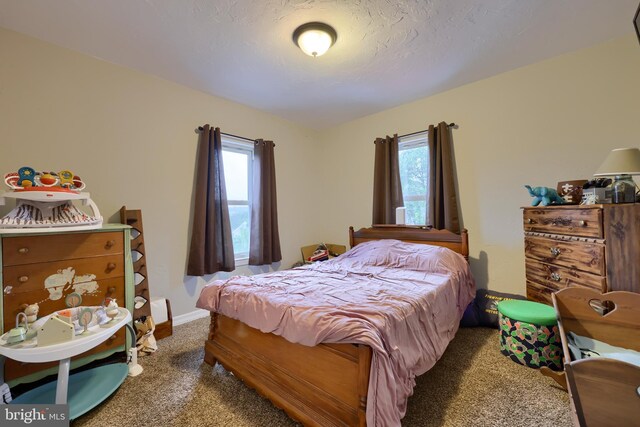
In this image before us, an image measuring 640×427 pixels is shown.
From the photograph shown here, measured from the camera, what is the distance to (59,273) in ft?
5.79

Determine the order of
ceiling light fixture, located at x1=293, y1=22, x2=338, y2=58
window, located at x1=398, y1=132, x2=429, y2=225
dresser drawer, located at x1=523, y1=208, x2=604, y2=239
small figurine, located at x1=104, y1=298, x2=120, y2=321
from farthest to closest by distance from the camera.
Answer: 1. window, located at x1=398, y1=132, x2=429, y2=225
2. ceiling light fixture, located at x1=293, y1=22, x2=338, y2=58
3. small figurine, located at x1=104, y1=298, x2=120, y2=321
4. dresser drawer, located at x1=523, y1=208, x2=604, y2=239

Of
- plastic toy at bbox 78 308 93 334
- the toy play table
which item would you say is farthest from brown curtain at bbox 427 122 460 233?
plastic toy at bbox 78 308 93 334

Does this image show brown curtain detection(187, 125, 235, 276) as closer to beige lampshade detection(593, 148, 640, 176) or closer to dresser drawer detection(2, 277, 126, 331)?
dresser drawer detection(2, 277, 126, 331)

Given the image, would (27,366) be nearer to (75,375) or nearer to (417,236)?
(75,375)

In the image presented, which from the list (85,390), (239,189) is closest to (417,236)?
(239,189)

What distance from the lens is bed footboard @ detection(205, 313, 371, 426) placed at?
47.7 inches

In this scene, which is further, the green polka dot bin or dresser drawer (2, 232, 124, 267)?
the green polka dot bin

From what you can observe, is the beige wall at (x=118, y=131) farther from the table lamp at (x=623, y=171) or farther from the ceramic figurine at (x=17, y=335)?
the table lamp at (x=623, y=171)

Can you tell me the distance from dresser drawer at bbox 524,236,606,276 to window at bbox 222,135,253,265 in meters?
3.04

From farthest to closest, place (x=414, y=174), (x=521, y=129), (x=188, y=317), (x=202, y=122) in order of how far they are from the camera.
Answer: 1. (x=414, y=174)
2. (x=202, y=122)
3. (x=188, y=317)
4. (x=521, y=129)

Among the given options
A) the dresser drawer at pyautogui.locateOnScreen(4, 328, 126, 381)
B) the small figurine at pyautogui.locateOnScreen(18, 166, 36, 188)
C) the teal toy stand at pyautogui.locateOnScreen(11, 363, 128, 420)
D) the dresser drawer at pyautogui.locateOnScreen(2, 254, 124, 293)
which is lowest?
the teal toy stand at pyautogui.locateOnScreen(11, 363, 128, 420)

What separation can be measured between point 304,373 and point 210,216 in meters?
2.09

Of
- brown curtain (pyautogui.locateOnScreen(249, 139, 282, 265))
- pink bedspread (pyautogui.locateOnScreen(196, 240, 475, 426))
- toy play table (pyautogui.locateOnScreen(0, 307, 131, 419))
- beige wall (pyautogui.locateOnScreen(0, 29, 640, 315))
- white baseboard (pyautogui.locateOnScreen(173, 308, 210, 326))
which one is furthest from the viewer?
brown curtain (pyautogui.locateOnScreen(249, 139, 282, 265))

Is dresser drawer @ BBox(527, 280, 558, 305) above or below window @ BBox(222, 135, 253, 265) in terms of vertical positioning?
below
